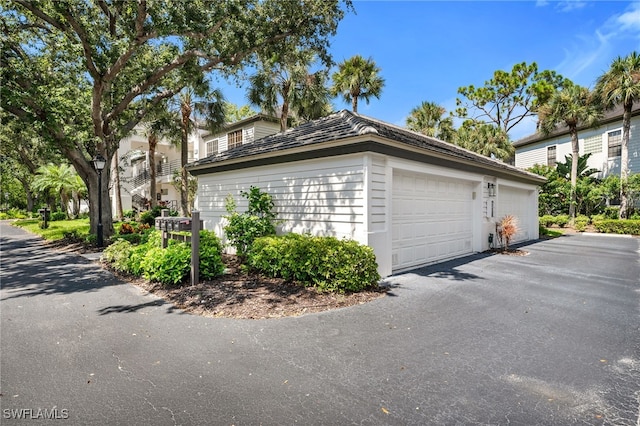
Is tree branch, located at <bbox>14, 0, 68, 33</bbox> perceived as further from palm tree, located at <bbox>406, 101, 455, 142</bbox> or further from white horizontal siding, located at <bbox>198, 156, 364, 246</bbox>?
palm tree, located at <bbox>406, 101, 455, 142</bbox>

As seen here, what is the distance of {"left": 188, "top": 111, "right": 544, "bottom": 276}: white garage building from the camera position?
695 centimetres

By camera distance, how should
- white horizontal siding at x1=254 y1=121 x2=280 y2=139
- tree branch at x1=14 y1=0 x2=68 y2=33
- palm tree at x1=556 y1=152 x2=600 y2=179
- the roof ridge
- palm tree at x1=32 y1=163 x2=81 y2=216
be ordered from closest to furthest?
the roof ridge < tree branch at x1=14 y1=0 x2=68 y2=33 < white horizontal siding at x1=254 y1=121 x2=280 y2=139 < palm tree at x1=556 y1=152 x2=600 y2=179 < palm tree at x1=32 y1=163 x2=81 y2=216

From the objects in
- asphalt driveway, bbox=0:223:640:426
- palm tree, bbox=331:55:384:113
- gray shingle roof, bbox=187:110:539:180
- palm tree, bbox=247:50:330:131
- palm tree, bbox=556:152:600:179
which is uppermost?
palm tree, bbox=331:55:384:113

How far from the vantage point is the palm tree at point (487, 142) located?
85.5 ft

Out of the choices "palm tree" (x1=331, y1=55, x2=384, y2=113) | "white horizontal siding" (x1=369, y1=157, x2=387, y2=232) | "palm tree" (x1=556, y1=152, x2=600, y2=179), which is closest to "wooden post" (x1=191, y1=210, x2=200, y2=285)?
"white horizontal siding" (x1=369, y1=157, x2=387, y2=232)

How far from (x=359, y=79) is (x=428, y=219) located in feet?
44.8

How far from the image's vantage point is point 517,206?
1471 cm

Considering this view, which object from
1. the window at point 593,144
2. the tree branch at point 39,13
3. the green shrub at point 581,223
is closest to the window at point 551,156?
the window at point 593,144

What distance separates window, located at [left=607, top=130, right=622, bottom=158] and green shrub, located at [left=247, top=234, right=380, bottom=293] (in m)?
25.4

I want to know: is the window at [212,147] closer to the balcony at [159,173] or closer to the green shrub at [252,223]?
the balcony at [159,173]

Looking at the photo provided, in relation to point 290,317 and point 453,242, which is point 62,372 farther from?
point 453,242

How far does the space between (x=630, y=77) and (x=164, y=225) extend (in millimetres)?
25414

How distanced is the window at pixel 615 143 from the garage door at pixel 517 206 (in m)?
12.2

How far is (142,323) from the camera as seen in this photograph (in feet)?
15.1
